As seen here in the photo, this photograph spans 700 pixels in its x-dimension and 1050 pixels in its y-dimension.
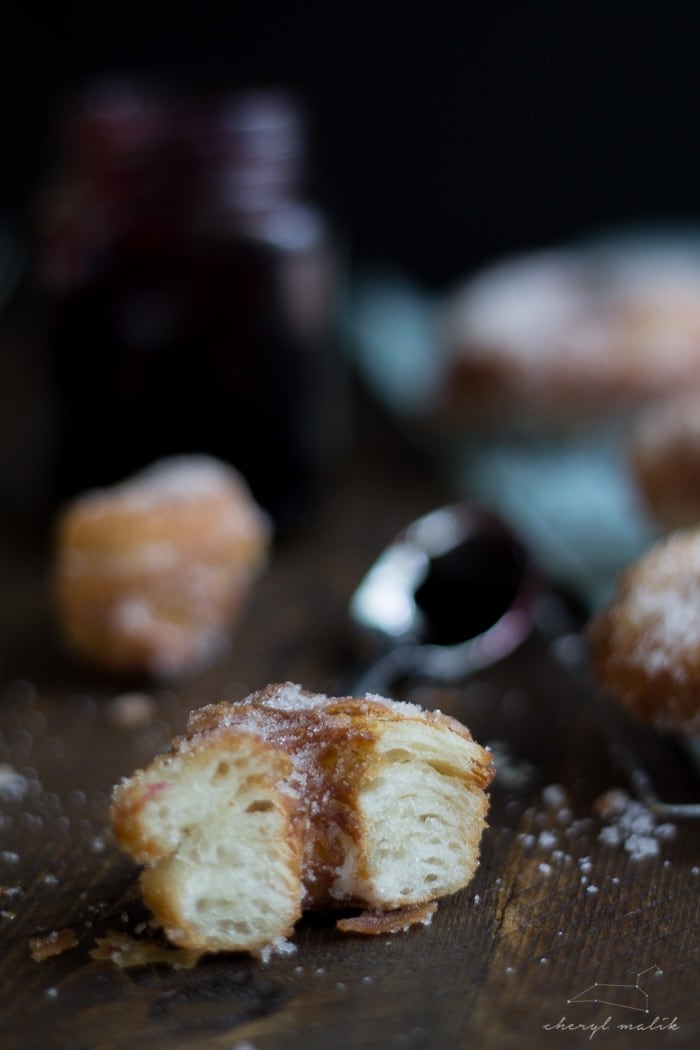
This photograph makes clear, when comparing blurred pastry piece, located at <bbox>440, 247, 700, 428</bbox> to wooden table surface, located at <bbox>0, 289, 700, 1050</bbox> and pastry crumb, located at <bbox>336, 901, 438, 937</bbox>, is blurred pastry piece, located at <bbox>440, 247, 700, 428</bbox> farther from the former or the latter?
pastry crumb, located at <bbox>336, 901, 438, 937</bbox>

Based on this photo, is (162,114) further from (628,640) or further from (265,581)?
(628,640)

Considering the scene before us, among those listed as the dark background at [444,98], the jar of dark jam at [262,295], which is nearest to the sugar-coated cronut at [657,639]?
the jar of dark jam at [262,295]

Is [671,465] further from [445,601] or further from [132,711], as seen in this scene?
[132,711]

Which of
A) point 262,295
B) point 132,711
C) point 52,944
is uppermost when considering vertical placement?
point 262,295

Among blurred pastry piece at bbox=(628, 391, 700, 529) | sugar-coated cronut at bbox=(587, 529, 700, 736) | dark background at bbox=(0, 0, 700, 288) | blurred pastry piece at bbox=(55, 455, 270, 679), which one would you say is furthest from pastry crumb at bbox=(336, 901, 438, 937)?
dark background at bbox=(0, 0, 700, 288)

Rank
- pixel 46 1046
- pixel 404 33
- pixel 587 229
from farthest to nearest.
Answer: pixel 587 229, pixel 404 33, pixel 46 1046

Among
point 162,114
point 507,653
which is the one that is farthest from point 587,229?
point 507,653

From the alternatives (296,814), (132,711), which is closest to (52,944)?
(296,814)
